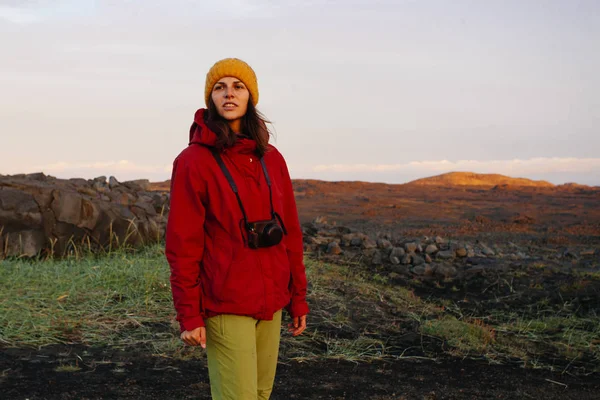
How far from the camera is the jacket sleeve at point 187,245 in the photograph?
2.55 m

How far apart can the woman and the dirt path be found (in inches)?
80.7

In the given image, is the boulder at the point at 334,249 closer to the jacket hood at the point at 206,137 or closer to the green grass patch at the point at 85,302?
the green grass patch at the point at 85,302

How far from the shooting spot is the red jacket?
8.45ft

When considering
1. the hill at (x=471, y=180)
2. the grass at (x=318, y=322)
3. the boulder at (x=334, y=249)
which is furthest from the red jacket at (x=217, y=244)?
the hill at (x=471, y=180)

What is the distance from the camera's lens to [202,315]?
2.61 meters

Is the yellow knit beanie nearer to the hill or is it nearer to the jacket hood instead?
the jacket hood

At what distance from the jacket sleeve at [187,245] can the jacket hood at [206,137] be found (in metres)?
0.13

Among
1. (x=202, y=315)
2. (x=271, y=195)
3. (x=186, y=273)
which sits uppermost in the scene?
(x=271, y=195)

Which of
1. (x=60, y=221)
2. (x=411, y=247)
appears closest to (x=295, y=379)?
(x=60, y=221)

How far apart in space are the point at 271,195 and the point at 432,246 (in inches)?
347

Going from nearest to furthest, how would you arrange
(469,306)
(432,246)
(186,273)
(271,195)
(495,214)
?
(186,273)
(271,195)
(469,306)
(432,246)
(495,214)

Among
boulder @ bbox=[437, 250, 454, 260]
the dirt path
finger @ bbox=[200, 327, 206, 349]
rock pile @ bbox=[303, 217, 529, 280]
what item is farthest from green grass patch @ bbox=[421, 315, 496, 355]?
boulder @ bbox=[437, 250, 454, 260]

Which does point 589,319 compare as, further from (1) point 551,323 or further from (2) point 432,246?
(2) point 432,246

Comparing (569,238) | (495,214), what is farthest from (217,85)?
(495,214)
